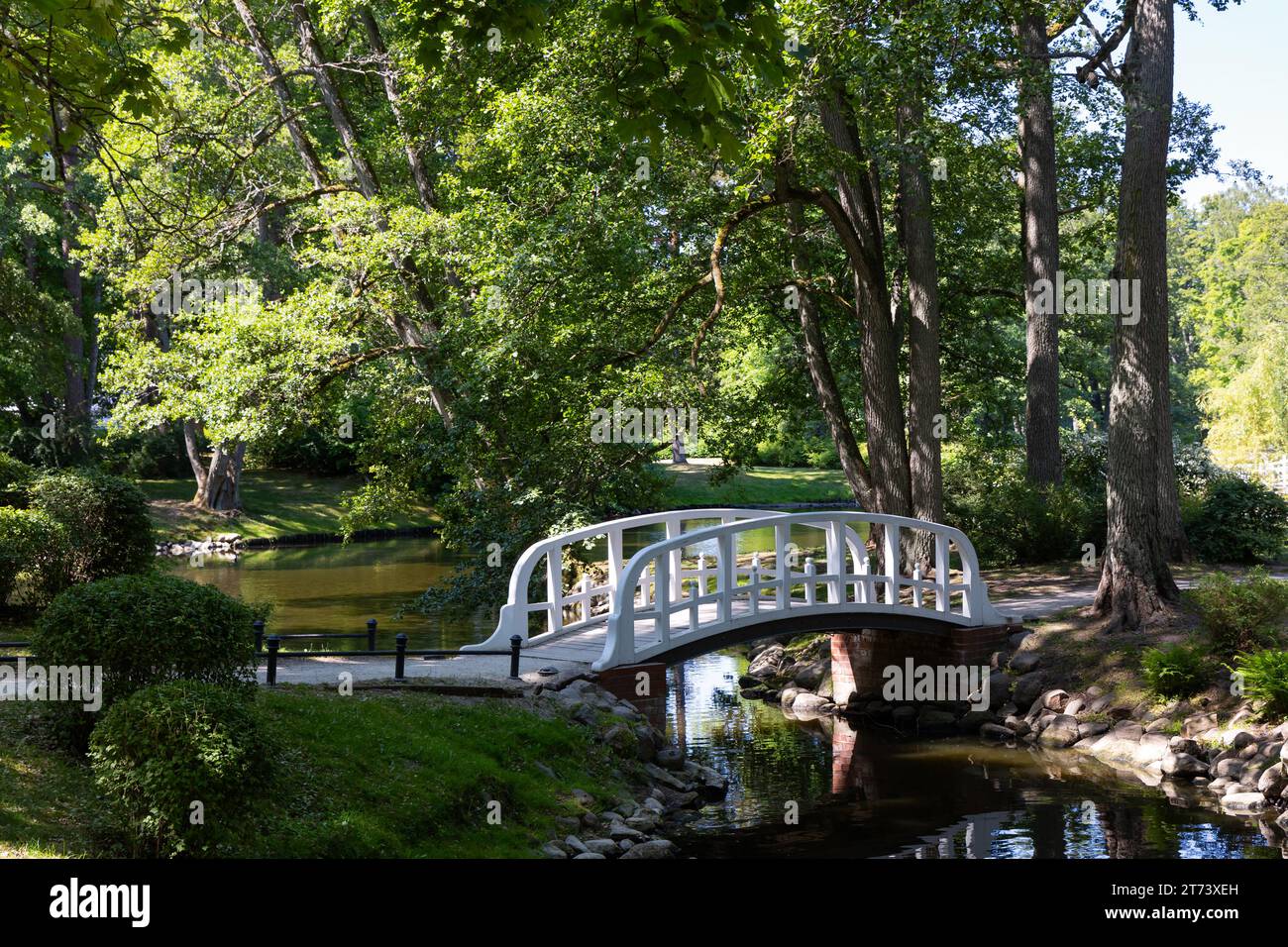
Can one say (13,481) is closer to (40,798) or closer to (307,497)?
(40,798)

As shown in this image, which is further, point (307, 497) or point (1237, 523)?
point (307, 497)

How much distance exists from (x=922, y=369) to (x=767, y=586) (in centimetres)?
620

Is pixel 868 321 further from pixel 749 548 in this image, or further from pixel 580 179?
pixel 749 548

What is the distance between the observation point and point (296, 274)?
32.3 m

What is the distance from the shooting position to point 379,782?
9.71 meters

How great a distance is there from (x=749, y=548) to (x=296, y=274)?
14.0 m

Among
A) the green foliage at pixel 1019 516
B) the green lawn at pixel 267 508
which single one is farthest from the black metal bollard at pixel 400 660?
the green lawn at pixel 267 508

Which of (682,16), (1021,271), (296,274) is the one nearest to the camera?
(682,16)

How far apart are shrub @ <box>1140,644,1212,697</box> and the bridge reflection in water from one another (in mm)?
1372

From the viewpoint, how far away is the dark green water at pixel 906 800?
11.4 meters

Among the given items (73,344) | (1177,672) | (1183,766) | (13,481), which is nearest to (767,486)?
(73,344)

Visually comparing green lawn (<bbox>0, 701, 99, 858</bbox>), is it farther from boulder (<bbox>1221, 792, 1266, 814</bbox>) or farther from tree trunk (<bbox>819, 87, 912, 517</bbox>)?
tree trunk (<bbox>819, 87, 912, 517</bbox>)

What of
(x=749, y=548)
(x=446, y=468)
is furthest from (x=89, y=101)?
(x=749, y=548)

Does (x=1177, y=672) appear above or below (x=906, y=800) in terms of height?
above
